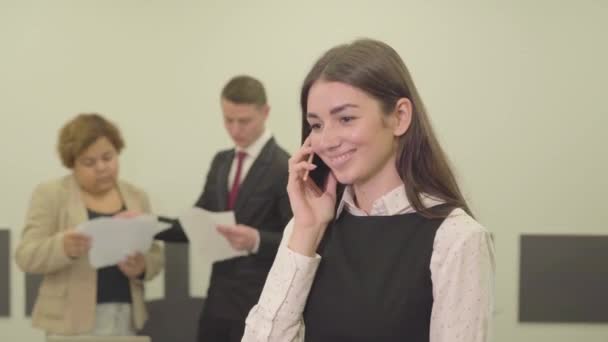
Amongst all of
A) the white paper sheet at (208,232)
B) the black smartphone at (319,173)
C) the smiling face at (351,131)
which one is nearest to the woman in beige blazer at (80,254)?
the white paper sheet at (208,232)

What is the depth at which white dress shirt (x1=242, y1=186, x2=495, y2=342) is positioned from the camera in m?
1.13

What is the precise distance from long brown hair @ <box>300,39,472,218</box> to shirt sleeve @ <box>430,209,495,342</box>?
95 millimetres

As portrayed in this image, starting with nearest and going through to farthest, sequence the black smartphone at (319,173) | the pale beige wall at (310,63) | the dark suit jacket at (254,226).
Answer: the black smartphone at (319,173) < the dark suit jacket at (254,226) < the pale beige wall at (310,63)

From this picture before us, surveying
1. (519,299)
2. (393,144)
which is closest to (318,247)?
(393,144)

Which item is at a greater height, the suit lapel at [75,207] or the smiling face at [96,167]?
the smiling face at [96,167]

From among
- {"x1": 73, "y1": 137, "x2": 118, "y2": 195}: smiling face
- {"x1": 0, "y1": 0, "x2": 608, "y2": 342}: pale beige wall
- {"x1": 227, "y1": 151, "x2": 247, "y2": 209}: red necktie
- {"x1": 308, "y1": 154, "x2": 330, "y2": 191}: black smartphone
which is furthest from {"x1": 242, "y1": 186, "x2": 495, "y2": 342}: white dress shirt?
{"x1": 0, "y1": 0, "x2": 608, "y2": 342}: pale beige wall

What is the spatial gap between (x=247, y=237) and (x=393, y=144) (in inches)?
51.8

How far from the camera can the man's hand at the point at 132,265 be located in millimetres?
2646

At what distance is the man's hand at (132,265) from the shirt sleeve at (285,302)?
144 cm

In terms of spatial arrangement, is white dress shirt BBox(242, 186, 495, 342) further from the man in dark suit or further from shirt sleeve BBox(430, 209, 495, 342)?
the man in dark suit

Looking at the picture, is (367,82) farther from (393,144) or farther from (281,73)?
(281,73)

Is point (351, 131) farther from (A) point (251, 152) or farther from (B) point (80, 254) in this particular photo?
(B) point (80, 254)

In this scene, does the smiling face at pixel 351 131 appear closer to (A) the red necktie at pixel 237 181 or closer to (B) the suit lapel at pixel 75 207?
(A) the red necktie at pixel 237 181

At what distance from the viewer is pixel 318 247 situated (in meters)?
1.38
